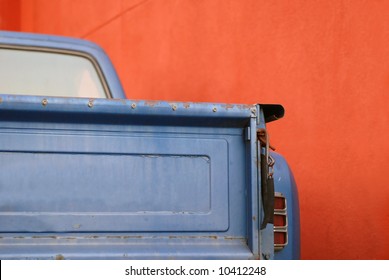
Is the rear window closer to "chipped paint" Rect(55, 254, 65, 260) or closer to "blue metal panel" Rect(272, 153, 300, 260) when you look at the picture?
"blue metal panel" Rect(272, 153, 300, 260)

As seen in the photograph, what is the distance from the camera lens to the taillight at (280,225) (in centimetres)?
298

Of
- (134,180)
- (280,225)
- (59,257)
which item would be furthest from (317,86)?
(59,257)

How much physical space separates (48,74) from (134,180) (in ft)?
5.41

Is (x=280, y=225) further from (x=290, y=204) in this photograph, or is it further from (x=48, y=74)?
(x=48, y=74)

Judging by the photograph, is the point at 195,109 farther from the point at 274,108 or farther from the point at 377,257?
the point at 377,257

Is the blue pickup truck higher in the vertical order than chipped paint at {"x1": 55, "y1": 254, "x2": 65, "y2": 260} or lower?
higher

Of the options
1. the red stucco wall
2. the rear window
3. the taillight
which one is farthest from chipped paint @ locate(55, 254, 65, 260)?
the red stucco wall

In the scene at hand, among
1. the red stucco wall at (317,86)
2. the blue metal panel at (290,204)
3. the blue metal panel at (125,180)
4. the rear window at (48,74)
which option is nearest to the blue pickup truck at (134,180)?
the blue metal panel at (125,180)

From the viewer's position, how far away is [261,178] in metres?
2.84

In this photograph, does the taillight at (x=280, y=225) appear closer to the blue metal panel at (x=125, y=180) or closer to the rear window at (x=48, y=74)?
the blue metal panel at (x=125, y=180)

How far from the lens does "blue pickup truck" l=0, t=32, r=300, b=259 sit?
2.69 m

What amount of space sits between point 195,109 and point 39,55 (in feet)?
5.85

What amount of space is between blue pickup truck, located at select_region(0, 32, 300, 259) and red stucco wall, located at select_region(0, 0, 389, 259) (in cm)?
161
